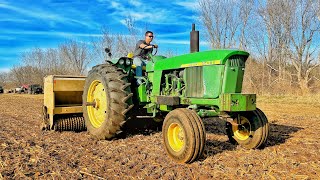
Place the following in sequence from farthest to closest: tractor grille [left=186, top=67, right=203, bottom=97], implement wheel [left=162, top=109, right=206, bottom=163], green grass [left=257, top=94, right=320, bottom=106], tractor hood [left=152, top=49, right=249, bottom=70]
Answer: green grass [left=257, top=94, right=320, bottom=106], tractor grille [left=186, top=67, right=203, bottom=97], tractor hood [left=152, top=49, right=249, bottom=70], implement wheel [left=162, top=109, right=206, bottom=163]

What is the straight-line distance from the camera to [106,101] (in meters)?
5.55

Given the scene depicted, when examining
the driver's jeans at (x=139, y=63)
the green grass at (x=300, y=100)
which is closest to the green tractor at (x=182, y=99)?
the driver's jeans at (x=139, y=63)

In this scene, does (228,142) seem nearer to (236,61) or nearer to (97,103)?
(236,61)

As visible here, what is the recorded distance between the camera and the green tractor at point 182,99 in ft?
13.7

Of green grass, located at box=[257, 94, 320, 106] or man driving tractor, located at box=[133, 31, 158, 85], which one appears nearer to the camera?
man driving tractor, located at box=[133, 31, 158, 85]

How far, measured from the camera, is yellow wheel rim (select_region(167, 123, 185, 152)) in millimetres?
4336

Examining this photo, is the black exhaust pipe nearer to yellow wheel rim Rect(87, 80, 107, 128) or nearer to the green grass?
yellow wheel rim Rect(87, 80, 107, 128)

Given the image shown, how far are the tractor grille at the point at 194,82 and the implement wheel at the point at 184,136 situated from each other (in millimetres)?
550

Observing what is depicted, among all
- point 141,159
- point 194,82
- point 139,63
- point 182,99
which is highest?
point 139,63

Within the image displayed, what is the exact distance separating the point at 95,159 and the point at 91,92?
2.26 meters

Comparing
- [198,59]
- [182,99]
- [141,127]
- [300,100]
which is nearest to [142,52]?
[141,127]

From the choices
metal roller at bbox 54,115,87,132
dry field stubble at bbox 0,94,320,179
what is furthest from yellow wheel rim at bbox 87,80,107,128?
metal roller at bbox 54,115,87,132

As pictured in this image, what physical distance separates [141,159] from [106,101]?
1.62m

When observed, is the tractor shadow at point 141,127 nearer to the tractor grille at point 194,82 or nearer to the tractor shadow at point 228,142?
the tractor shadow at point 228,142
